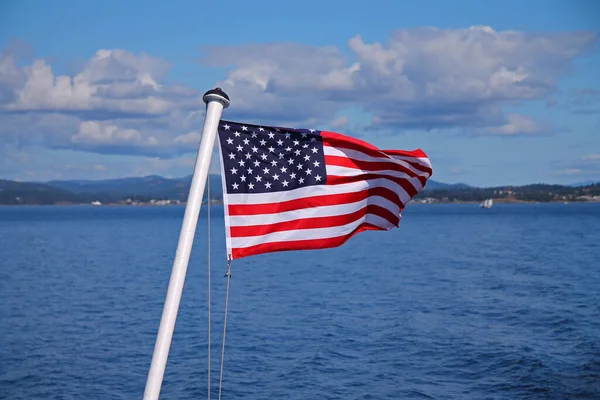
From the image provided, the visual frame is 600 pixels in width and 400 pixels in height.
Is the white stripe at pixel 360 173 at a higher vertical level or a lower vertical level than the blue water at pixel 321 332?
higher

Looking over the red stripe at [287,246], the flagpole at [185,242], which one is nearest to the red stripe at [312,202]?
the red stripe at [287,246]

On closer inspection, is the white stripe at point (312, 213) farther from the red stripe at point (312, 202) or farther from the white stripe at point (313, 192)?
the white stripe at point (313, 192)

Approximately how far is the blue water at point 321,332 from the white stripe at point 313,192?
15.0 metres

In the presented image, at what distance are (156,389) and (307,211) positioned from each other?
302cm

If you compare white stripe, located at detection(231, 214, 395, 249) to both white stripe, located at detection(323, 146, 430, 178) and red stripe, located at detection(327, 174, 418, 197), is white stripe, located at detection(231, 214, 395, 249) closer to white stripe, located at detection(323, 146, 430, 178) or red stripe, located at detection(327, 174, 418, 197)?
red stripe, located at detection(327, 174, 418, 197)

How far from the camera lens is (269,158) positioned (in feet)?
27.9

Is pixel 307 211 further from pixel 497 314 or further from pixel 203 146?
pixel 497 314

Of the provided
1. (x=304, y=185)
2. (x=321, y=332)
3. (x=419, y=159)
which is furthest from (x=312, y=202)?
(x=321, y=332)

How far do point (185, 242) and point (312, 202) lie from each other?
96.6 inches

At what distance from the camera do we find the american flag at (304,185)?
27.3 ft

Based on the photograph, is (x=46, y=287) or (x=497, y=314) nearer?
(x=497, y=314)

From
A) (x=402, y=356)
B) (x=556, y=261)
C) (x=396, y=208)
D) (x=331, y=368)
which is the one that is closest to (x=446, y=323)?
(x=402, y=356)

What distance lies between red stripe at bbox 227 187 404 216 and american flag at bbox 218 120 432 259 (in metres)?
0.01

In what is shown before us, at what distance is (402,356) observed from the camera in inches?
1111
